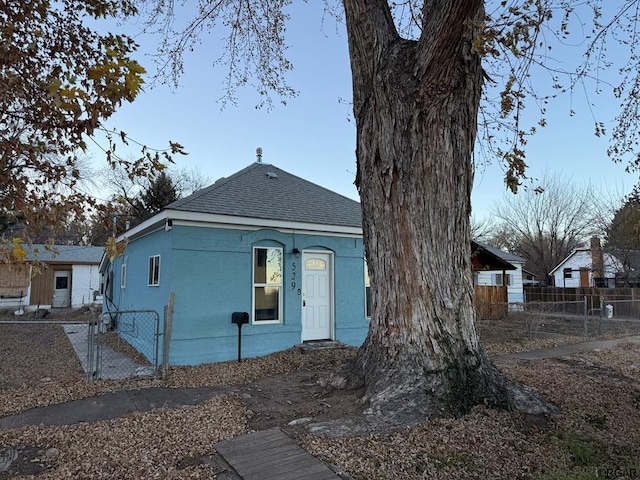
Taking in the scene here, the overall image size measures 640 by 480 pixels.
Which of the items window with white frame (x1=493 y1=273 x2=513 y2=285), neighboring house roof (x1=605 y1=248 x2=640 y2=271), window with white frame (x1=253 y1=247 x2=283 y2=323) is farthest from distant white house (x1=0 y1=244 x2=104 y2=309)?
neighboring house roof (x1=605 y1=248 x2=640 y2=271)

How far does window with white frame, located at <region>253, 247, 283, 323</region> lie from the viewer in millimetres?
8719

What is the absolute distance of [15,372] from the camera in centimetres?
736

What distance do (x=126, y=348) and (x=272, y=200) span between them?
5.30m

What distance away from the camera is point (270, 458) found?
350 cm

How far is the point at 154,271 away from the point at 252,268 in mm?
2351

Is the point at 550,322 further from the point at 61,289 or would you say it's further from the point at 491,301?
the point at 61,289

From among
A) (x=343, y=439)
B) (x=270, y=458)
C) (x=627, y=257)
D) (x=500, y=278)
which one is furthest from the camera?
(x=500, y=278)

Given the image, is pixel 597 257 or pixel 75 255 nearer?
pixel 75 255

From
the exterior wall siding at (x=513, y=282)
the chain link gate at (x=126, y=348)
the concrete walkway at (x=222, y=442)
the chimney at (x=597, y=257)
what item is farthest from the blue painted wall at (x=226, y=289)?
the chimney at (x=597, y=257)

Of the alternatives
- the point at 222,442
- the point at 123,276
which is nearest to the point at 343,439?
the point at 222,442

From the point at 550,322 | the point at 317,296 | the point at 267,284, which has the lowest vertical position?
the point at 550,322

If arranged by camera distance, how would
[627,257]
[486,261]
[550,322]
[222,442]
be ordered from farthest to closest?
[627,257] < [486,261] < [550,322] < [222,442]

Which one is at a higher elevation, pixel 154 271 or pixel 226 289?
pixel 154 271

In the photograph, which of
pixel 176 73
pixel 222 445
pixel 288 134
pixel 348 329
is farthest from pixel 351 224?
pixel 222 445
